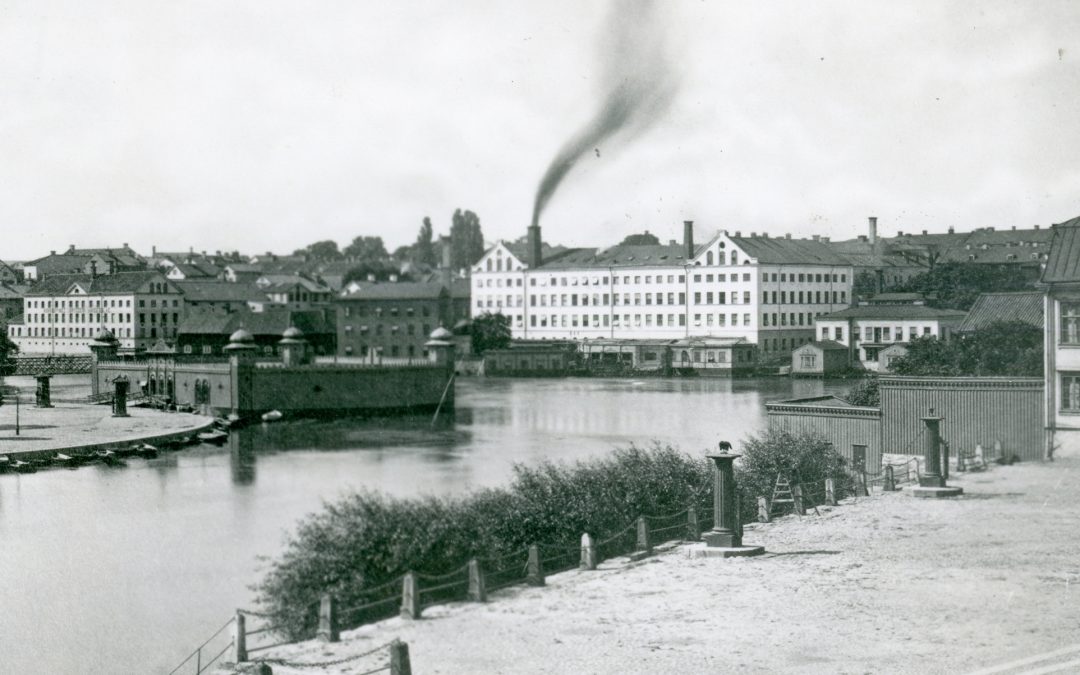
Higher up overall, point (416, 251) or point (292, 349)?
point (416, 251)

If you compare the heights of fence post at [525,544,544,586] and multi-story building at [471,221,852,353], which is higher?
multi-story building at [471,221,852,353]

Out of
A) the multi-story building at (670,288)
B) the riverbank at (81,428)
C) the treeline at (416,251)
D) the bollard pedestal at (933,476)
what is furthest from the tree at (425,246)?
the bollard pedestal at (933,476)

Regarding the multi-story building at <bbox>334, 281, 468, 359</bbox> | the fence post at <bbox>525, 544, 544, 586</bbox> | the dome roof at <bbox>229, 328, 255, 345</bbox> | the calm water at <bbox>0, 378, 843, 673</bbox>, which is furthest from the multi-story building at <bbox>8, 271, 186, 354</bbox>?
the fence post at <bbox>525, 544, 544, 586</bbox>

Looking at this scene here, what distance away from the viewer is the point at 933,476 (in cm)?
2806

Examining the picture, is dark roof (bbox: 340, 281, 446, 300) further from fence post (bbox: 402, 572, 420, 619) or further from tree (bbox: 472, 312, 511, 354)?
fence post (bbox: 402, 572, 420, 619)

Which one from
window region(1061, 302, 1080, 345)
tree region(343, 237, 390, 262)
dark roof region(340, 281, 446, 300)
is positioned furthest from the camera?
tree region(343, 237, 390, 262)

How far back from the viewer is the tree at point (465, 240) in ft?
392

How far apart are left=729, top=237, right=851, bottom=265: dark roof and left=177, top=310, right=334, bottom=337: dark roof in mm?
39623

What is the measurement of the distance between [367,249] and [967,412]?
479ft

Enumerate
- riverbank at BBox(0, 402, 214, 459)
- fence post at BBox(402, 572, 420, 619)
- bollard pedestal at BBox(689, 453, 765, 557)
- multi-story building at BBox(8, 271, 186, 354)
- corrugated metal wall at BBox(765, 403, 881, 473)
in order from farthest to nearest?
multi-story building at BBox(8, 271, 186, 354)
riverbank at BBox(0, 402, 214, 459)
corrugated metal wall at BBox(765, 403, 881, 473)
bollard pedestal at BBox(689, 453, 765, 557)
fence post at BBox(402, 572, 420, 619)

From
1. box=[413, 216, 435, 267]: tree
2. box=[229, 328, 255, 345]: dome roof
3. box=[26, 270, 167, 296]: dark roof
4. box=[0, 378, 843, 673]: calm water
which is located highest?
box=[413, 216, 435, 267]: tree

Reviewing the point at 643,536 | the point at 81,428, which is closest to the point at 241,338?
the point at 81,428

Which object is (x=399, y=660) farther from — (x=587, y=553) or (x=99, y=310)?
(x=99, y=310)

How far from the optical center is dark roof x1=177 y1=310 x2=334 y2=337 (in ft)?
342
